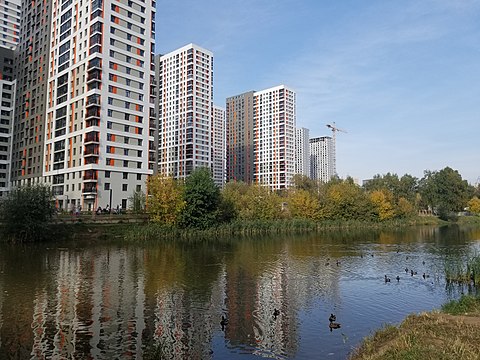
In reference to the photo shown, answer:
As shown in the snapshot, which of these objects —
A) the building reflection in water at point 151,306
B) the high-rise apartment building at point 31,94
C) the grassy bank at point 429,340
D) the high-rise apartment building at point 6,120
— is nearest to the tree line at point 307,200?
the building reflection in water at point 151,306

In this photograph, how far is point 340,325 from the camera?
18812 millimetres

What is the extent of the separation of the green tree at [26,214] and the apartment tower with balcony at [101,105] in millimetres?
26176

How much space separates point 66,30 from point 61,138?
28226 millimetres

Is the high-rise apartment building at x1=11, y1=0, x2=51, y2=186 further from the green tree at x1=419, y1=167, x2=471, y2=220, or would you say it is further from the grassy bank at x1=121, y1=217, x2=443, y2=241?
the green tree at x1=419, y1=167, x2=471, y2=220

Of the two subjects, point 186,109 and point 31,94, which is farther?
point 186,109

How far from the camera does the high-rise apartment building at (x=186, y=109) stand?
175125 mm

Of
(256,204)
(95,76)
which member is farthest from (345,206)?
(95,76)

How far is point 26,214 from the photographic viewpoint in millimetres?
51938

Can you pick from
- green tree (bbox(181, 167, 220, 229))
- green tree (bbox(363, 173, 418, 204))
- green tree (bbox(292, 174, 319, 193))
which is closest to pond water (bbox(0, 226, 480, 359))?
green tree (bbox(181, 167, 220, 229))

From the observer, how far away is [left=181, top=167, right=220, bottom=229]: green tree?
68.8 metres

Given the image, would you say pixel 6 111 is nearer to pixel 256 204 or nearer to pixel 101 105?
pixel 101 105

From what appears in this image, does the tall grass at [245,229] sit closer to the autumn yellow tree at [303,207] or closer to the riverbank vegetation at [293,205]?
the riverbank vegetation at [293,205]

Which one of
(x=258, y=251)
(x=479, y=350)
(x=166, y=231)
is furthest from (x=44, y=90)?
(x=479, y=350)

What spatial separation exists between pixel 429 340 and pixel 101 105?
82524mm
